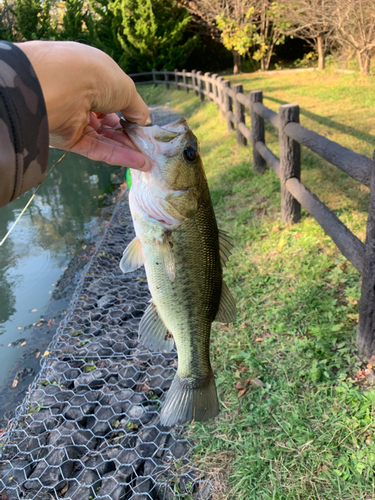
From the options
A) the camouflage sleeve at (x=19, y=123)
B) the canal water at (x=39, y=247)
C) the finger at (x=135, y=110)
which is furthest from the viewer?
the canal water at (x=39, y=247)

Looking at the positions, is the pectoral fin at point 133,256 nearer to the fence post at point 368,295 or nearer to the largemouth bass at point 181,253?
the largemouth bass at point 181,253

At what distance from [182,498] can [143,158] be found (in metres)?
2.03

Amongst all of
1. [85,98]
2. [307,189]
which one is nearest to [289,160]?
[307,189]

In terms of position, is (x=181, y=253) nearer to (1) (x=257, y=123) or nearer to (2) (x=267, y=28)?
(1) (x=257, y=123)

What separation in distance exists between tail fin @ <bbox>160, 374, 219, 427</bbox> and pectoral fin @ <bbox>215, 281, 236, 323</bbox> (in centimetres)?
33

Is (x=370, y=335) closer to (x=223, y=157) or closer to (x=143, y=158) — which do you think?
(x=143, y=158)

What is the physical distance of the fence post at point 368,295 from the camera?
246 centimetres

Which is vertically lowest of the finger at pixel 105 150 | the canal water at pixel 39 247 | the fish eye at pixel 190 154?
the canal water at pixel 39 247

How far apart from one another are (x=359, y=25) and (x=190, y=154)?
38.5ft

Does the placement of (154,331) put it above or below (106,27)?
below

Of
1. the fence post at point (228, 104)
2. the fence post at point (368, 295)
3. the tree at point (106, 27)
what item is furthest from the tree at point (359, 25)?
the tree at point (106, 27)

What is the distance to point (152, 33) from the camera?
19.1m

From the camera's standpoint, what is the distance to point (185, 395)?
6.07 ft

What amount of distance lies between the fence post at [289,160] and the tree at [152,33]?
17218 millimetres
